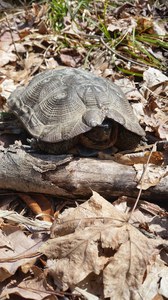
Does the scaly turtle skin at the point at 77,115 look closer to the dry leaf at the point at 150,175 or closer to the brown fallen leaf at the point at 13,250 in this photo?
the dry leaf at the point at 150,175

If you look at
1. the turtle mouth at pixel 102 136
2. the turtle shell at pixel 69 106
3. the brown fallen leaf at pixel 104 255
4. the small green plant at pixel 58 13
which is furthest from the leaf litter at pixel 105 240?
the small green plant at pixel 58 13

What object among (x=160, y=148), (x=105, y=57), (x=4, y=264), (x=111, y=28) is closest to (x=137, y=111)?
(x=160, y=148)

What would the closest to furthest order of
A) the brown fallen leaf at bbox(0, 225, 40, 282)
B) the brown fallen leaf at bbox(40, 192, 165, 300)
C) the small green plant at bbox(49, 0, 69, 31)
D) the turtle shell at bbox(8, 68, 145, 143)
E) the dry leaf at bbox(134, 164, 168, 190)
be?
the brown fallen leaf at bbox(40, 192, 165, 300)
the brown fallen leaf at bbox(0, 225, 40, 282)
the dry leaf at bbox(134, 164, 168, 190)
the turtle shell at bbox(8, 68, 145, 143)
the small green plant at bbox(49, 0, 69, 31)

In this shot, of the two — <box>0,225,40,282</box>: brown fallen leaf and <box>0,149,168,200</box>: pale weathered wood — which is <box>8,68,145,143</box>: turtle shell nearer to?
<box>0,149,168,200</box>: pale weathered wood

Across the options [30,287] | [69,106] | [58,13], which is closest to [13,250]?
[30,287]

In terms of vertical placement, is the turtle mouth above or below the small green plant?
below

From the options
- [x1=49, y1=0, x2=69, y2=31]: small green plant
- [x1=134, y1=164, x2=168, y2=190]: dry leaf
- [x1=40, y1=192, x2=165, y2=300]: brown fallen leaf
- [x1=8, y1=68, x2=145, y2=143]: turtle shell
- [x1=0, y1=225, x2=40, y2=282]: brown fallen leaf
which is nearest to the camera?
[x1=40, y1=192, x2=165, y2=300]: brown fallen leaf

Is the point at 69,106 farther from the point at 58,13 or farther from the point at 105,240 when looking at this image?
the point at 58,13

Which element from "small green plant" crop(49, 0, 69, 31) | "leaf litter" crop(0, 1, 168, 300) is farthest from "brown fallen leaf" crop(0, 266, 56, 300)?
"small green plant" crop(49, 0, 69, 31)
